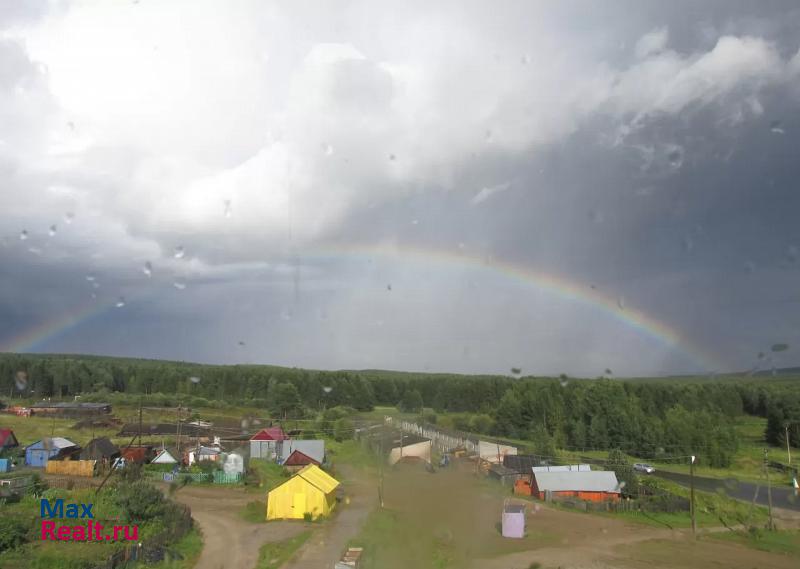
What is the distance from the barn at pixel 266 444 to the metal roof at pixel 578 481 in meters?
18.1

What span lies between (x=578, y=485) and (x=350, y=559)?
61.7 feet

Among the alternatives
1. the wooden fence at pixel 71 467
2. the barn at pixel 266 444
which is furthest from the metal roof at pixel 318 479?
the barn at pixel 266 444

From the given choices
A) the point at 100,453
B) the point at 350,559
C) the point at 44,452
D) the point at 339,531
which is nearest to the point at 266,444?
the point at 100,453

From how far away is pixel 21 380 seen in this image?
77.4 metres

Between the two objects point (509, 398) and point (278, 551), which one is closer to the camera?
point (278, 551)

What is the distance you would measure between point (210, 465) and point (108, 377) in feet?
189

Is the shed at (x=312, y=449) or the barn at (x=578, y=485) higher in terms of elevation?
the shed at (x=312, y=449)

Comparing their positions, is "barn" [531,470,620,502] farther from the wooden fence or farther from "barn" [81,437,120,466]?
the wooden fence

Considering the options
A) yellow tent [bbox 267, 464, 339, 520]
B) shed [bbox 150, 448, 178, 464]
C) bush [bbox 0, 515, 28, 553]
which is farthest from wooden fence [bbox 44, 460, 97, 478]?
yellow tent [bbox 267, 464, 339, 520]

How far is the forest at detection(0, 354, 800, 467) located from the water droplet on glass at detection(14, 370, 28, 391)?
5.4 inches

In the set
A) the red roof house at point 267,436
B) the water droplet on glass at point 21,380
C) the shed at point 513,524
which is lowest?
the shed at point 513,524

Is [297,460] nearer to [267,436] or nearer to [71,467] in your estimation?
[267,436]

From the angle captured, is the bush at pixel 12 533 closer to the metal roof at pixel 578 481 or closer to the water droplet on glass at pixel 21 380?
the metal roof at pixel 578 481

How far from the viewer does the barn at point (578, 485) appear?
29109 mm
